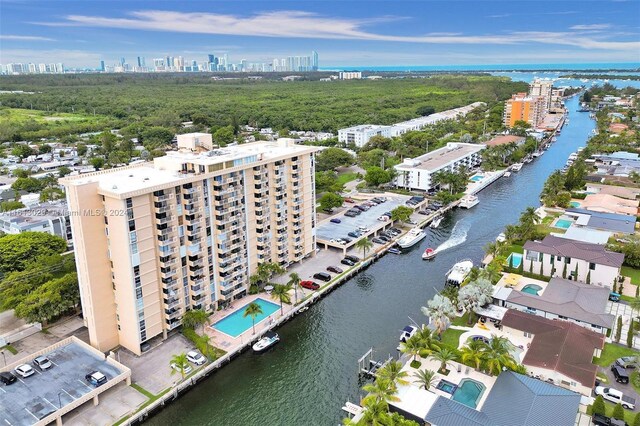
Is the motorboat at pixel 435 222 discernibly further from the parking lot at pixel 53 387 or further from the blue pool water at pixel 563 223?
the parking lot at pixel 53 387

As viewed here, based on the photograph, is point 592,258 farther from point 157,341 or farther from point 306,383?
point 157,341

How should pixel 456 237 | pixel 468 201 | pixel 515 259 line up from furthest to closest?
pixel 468 201 → pixel 456 237 → pixel 515 259

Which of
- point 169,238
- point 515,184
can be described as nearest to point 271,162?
point 169,238

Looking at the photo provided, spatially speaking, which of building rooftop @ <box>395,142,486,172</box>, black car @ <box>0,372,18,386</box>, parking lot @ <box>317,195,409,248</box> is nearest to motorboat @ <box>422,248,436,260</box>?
parking lot @ <box>317,195,409,248</box>

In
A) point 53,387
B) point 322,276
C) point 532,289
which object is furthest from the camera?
point 322,276

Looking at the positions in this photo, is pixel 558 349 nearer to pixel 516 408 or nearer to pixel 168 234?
pixel 516 408

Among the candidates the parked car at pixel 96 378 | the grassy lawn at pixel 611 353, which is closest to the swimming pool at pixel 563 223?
the grassy lawn at pixel 611 353

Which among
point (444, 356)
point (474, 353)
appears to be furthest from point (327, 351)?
point (474, 353)
